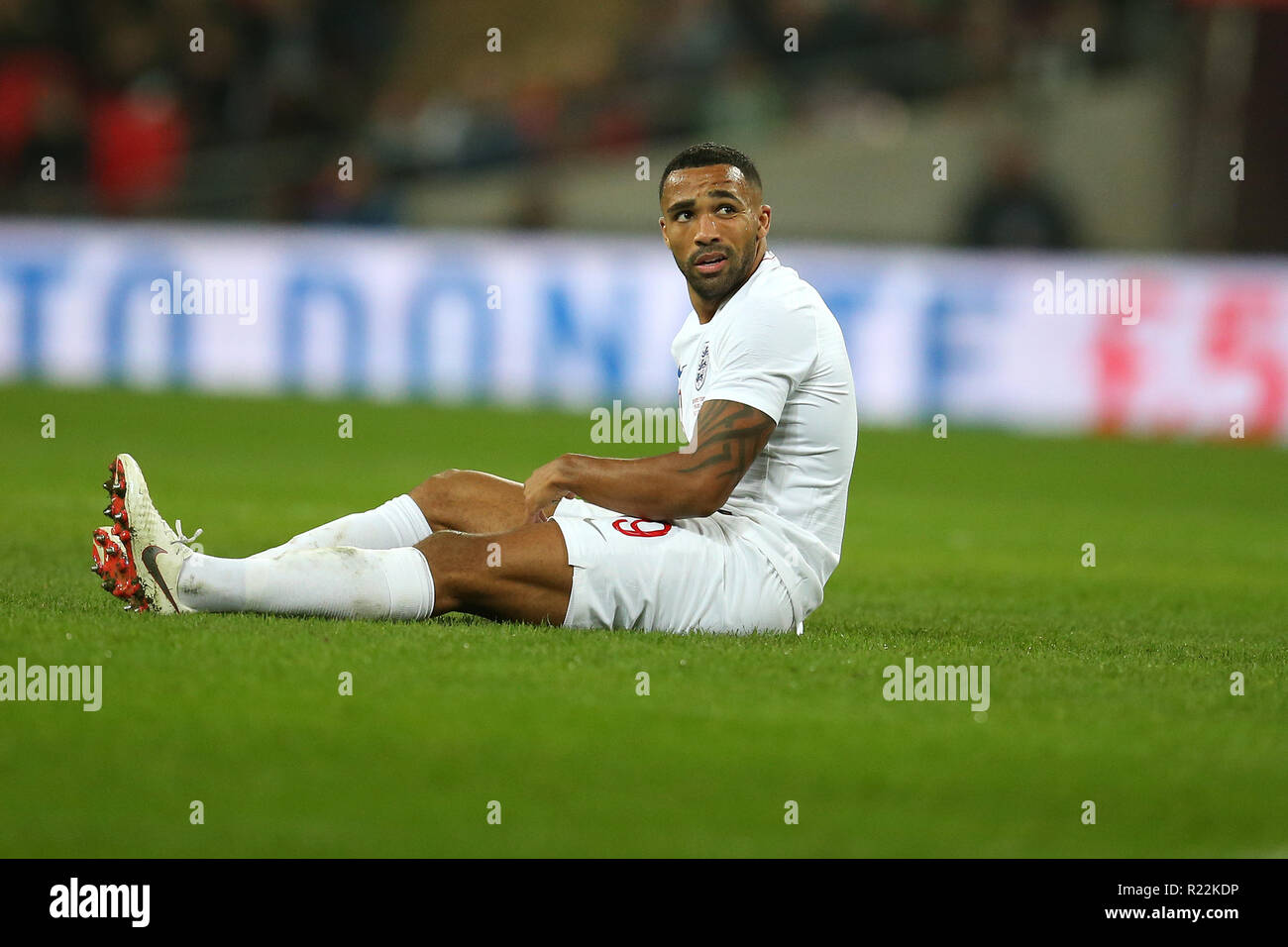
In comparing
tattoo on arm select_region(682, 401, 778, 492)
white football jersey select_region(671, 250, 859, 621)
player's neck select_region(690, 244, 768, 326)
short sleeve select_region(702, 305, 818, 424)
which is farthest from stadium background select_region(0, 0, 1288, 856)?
player's neck select_region(690, 244, 768, 326)

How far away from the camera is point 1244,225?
1909 centimetres

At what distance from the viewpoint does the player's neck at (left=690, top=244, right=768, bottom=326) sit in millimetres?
6219

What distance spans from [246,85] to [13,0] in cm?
322

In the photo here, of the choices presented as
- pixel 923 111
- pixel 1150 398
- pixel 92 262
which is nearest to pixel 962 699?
pixel 1150 398

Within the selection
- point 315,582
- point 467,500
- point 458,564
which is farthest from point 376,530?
point 458,564

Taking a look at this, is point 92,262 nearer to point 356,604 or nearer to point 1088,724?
point 356,604
